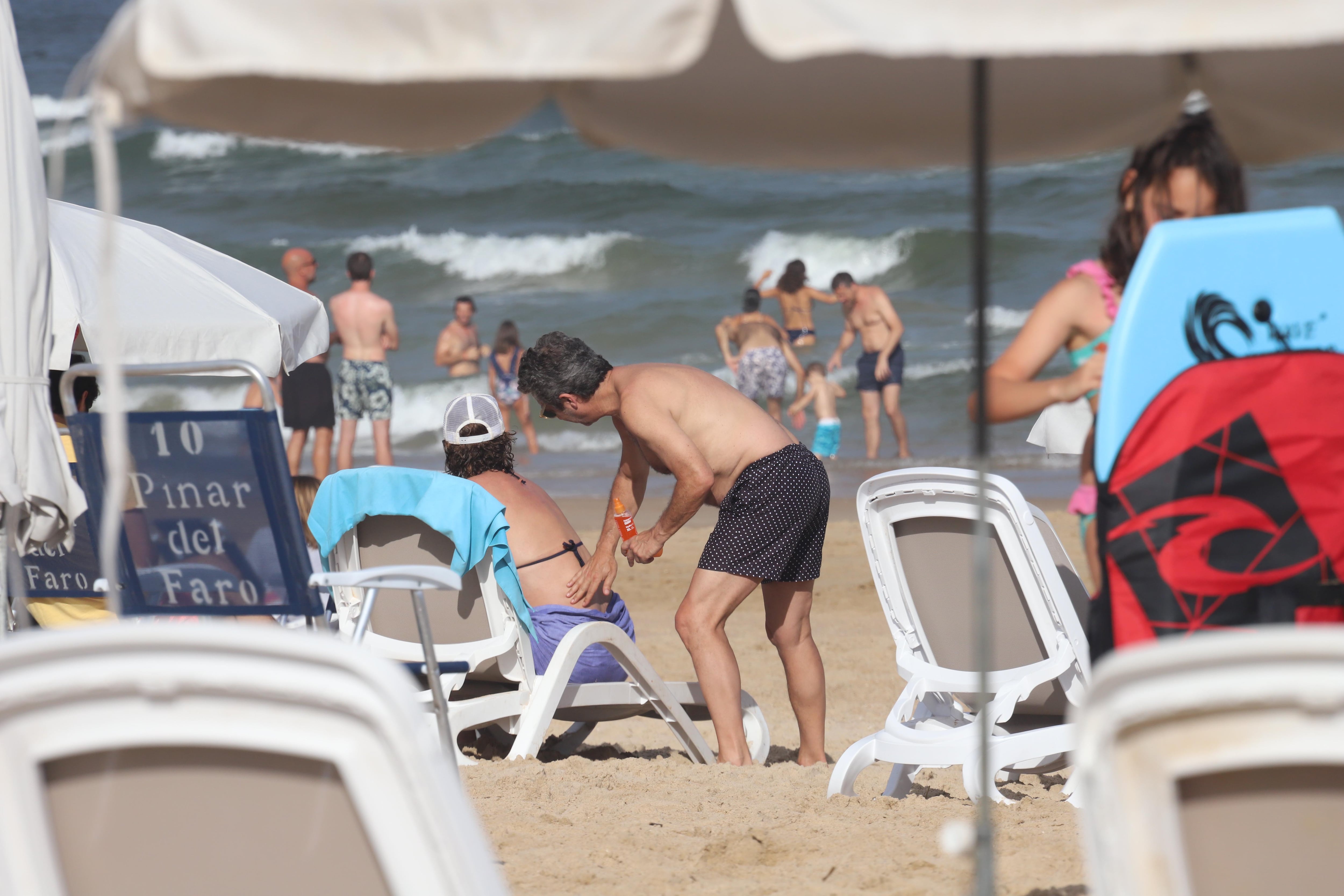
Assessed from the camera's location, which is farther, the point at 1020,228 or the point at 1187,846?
the point at 1020,228

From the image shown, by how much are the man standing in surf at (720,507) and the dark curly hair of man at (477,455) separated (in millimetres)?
233

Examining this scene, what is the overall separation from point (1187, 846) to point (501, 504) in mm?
2947

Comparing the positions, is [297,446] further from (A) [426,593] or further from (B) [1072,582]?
(B) [1072,582]

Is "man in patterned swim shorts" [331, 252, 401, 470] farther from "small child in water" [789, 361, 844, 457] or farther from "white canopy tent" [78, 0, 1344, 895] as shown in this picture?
"white canopy tent" [78, 0, 1344, 895]

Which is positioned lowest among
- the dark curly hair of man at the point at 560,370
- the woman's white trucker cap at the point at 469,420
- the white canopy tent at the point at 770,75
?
the woman's white trucker cap at the point at 469,420

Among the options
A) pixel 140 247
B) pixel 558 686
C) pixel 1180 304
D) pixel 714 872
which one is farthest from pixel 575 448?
pixel 1180 304

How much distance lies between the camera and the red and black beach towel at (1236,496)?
2.12m

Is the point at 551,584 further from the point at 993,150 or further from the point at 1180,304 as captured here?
the point at 1180,304

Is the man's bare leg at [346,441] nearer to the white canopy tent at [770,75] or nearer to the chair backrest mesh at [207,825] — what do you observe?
the white canopy tent at [770,75]

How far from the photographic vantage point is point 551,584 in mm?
4461

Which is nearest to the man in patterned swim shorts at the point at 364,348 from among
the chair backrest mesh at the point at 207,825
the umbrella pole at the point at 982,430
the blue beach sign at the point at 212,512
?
the blue beach sign at the point at 212,512

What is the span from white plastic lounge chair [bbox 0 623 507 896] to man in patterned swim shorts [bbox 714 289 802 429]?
11985 mm

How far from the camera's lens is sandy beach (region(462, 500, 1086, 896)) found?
2.90 metres

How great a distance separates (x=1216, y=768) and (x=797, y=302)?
13.7 m
